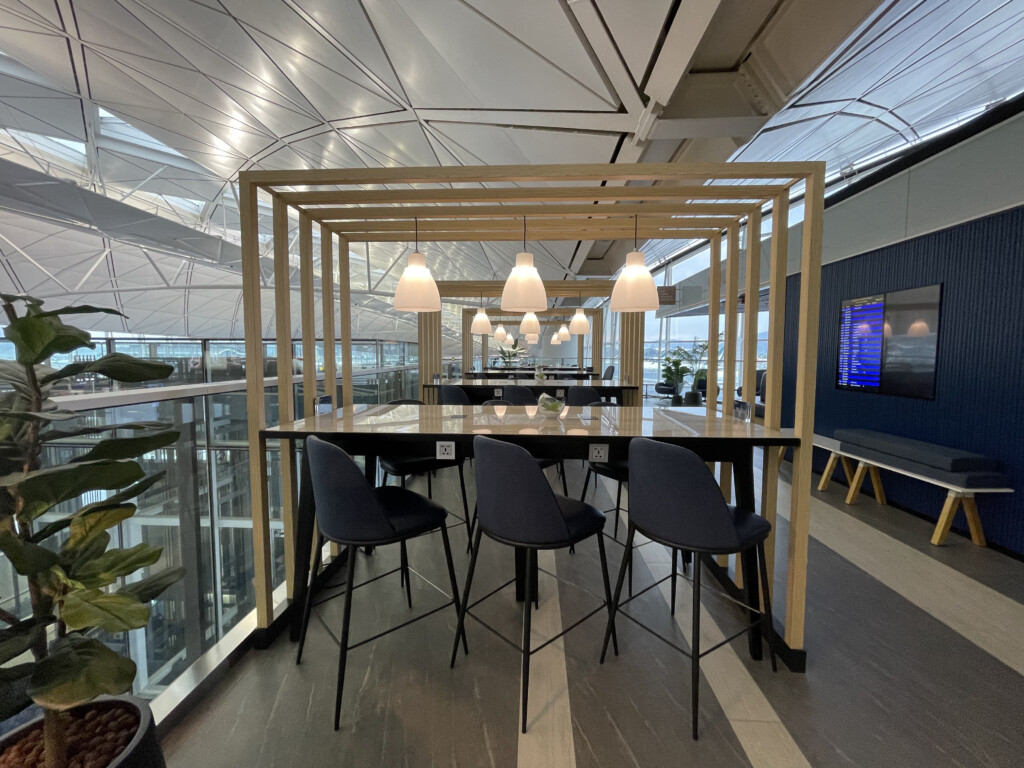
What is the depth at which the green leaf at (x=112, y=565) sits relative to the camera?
36.9 inches

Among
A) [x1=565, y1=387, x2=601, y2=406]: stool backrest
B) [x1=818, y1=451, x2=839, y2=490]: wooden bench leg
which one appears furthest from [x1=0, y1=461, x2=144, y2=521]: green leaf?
[x1=818, y1=451, x2=839, y2=490]: wooden bench leg

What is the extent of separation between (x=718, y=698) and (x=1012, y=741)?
1.08 meters

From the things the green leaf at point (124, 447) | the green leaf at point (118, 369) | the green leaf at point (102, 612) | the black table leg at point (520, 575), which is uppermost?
the green leaf at point (118, 369)

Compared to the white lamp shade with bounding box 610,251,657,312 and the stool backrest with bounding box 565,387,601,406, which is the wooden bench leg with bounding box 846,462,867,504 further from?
the white lamp shade with bounding box 610,251,657,312

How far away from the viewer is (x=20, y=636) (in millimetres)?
874

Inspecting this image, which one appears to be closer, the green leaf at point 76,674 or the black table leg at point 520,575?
the green leaf at point 76,674

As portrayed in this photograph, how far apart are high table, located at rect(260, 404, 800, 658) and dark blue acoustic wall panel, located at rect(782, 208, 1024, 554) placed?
2648 millimetres

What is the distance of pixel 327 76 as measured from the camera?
12.4 feet

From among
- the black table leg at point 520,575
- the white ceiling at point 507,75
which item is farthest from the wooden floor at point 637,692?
the white ceiling at point 507,75

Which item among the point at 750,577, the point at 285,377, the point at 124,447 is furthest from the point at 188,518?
the point at 750,577

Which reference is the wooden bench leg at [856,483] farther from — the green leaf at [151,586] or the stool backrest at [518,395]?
the green leaf at [151,586]

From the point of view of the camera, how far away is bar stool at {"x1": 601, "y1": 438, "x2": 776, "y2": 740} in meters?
1.68

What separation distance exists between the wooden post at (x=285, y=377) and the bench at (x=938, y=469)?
481 centimetres

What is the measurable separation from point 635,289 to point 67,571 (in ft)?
9.54
